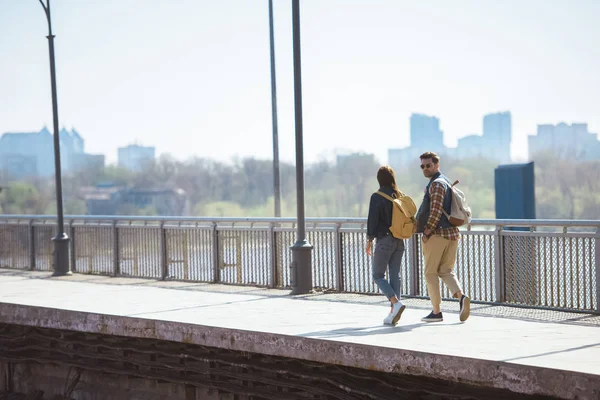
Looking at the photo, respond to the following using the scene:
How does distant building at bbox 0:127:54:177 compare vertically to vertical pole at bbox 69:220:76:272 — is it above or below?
above

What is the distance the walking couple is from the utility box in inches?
285

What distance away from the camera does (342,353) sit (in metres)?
8.12

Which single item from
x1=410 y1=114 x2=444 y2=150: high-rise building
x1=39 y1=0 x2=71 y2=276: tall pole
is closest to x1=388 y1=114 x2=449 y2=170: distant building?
x1=410 y1=114 x2=444 y2=150: high-rise building

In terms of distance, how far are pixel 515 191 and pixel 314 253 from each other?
4.82 metres

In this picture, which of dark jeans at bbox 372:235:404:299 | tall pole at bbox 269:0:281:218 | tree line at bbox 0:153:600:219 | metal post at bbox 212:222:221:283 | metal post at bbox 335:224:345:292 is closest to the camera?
dark jeans at bbox 372:235:404:299

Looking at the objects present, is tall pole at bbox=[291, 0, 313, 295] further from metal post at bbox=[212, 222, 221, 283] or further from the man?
the man

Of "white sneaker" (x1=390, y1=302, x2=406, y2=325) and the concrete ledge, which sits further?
"white sneaker" (x1=390, y1=302, x2=406, y2=325)

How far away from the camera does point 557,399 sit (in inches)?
264

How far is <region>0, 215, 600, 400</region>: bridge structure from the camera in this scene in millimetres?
7625

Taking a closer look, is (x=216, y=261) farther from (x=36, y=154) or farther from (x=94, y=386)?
(x=36, y=154)

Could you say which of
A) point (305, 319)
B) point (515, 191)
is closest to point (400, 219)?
point (305, 319)

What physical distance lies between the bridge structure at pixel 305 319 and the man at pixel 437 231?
0.44m

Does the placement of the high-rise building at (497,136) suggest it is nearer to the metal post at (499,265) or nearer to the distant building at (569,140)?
the distant building at (569,140)

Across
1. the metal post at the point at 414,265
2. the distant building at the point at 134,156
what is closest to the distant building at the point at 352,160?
the distant building at the point at 134,156
